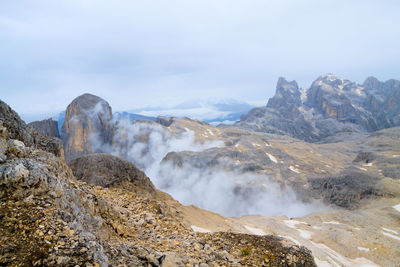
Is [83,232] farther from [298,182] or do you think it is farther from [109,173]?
[298,182]

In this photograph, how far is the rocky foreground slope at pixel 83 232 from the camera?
6.86 m

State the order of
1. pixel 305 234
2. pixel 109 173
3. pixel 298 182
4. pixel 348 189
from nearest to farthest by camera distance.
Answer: pixel 109 173 < pixel 305 234 < pixel 348 189 < pixel 298 182

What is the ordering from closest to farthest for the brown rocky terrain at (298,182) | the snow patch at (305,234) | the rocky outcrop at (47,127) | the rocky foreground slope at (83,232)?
the rocky foreground slope at (83,232)
the brown rocky terrain at (298,182)
the snow patch at (305,234)
the rocky outcrop at (47,127)

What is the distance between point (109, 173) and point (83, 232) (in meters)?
28.6

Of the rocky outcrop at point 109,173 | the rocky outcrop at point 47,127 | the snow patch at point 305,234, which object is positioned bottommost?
the snow patch at point 305,234

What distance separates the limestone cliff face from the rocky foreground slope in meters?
148

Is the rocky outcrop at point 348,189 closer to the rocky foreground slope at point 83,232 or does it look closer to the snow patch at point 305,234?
the snow patch at point 305,234

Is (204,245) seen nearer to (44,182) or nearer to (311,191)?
(44,182)

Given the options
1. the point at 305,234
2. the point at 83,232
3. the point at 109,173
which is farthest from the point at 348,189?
the point at 83,232

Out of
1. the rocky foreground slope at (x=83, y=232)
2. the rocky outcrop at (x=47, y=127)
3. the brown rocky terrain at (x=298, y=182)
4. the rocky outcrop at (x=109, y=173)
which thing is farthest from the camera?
the rocky outcrop at (x=47, y=127)

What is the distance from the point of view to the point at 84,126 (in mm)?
153875

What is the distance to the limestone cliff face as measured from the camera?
15038 cm

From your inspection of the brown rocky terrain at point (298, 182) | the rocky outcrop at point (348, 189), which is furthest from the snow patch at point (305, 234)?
the rocky outcrop at point (348, 189)

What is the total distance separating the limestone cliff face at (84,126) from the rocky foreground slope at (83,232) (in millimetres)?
147612
